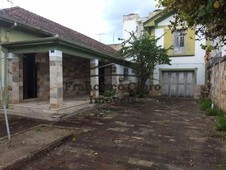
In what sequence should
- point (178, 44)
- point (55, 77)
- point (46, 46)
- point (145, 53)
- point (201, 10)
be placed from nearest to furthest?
1. point (201, 10)
2. point (55, 77)
3. point (46, 46)
4. point (145, 53)
5. point (178, 44)

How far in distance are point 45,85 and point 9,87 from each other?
93.8 inches

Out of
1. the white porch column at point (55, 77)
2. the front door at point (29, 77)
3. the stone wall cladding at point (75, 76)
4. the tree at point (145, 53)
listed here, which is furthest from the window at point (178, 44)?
the white porch column at point (55, 77)

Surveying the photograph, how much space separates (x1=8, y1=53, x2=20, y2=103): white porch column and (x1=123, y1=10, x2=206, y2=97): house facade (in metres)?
9.99

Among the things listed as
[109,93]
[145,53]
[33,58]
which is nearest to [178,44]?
[145,53]

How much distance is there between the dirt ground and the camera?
13.4ft

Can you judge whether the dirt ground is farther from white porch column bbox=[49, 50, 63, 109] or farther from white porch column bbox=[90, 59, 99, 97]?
white porch column bbox=[90, 59, 99, 97]

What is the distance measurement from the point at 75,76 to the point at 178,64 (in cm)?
740

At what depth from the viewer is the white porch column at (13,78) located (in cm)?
873

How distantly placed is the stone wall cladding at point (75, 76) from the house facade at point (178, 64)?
5.02 meters

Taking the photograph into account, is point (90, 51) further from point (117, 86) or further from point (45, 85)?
point (117, 86)

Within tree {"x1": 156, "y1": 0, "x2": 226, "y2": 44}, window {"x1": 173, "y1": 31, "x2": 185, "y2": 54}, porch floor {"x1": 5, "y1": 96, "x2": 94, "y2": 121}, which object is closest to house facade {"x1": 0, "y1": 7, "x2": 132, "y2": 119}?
porch floor {"x1": 5, "y1": 96, "x2": 94, "y2": 121}

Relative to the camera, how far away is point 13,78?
880cm

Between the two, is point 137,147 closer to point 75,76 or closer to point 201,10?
point 201,10

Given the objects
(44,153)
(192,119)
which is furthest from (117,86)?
(44,153)
